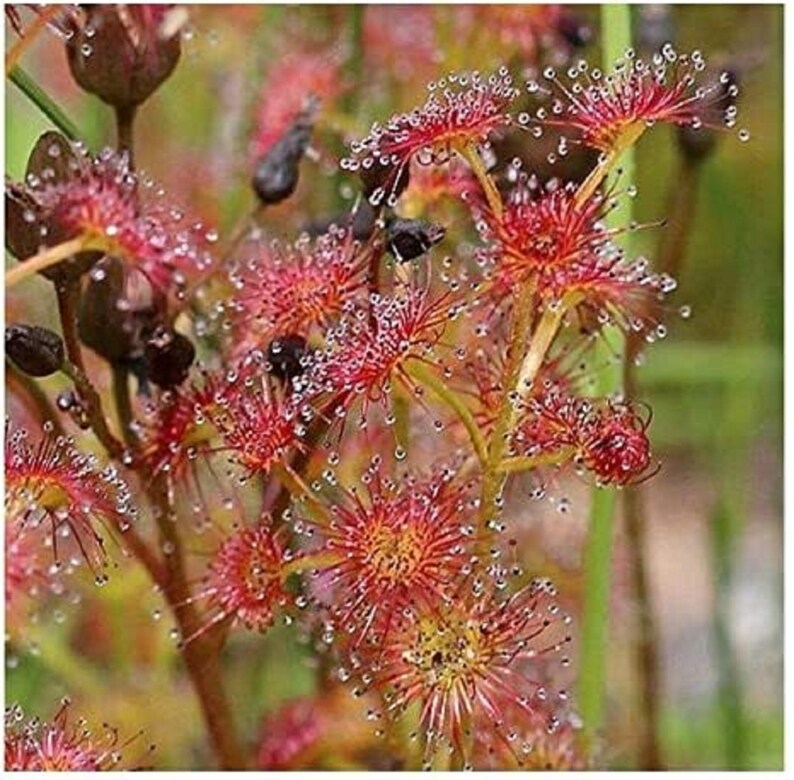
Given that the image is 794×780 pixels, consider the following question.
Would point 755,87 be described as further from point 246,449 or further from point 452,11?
point 246,449

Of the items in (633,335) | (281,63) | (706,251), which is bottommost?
(633,335)

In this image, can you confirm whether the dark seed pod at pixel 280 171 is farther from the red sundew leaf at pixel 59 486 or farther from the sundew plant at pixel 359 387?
the red sundew leaf at pixel 59 486

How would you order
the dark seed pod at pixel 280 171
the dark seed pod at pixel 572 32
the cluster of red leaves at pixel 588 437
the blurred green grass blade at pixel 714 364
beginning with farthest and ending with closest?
the blurred green grass blade at pixel 714 364
the dark seed pod at pixel 572 32
the dark seed pod at pixel 280 171
the cluster of red leaves at pixel 588 437

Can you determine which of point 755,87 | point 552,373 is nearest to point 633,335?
point 552,373

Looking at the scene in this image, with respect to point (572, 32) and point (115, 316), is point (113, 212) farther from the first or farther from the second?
point (572, 32)

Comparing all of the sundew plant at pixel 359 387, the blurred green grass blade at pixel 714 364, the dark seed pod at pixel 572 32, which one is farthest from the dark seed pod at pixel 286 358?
the blurred green grass blade at pixel 714 364

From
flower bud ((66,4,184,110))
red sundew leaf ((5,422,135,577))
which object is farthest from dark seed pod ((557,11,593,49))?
red sundew leaf ((5,422,135,577))

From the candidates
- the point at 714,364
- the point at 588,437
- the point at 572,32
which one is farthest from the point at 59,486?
the point at 714,364
